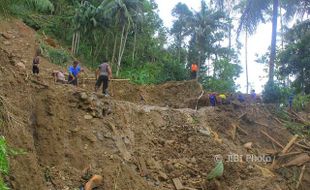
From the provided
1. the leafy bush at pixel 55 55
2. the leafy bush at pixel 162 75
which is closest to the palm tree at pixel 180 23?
the leafy bush at pixel 162 75

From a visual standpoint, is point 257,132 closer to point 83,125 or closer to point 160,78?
point 83,125

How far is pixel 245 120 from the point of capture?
46.4ft

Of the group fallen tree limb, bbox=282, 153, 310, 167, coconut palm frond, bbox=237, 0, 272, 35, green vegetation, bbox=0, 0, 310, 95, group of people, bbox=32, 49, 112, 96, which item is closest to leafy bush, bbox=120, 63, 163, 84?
green vegetation, bbox=0, 0, 310, 95

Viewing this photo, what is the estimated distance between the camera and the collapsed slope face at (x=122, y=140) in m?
8.05

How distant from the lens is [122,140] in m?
10.3

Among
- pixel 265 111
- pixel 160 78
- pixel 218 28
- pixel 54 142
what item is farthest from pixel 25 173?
pixel 218 28

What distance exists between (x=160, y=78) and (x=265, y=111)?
37.5 feet

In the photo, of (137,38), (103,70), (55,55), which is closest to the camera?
(103,70)

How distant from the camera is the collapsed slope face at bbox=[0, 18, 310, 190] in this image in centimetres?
805

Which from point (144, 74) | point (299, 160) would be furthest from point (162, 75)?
point (299, 160)

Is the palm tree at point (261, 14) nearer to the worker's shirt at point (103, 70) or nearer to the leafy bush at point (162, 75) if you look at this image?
the leafy bush at point (162, 75)

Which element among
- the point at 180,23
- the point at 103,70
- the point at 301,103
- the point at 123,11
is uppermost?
the point at 180,23

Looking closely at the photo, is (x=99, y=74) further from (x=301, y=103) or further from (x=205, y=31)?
(x=205, y=31)

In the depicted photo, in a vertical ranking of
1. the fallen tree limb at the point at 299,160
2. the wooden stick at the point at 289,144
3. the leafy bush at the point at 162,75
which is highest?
the leafy bush at the point at 162,75
